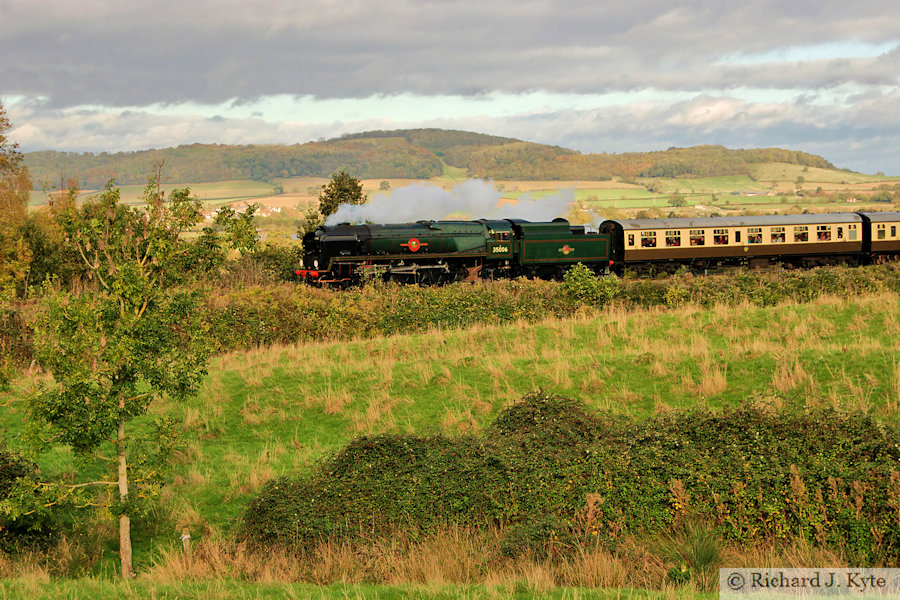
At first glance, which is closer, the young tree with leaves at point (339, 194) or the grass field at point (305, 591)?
the grass field at point (305, 591)

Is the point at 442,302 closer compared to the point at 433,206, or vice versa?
the point at 442,302

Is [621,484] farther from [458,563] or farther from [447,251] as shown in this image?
[447,251]

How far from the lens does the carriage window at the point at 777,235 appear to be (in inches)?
1761

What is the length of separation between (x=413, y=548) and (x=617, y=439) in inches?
137

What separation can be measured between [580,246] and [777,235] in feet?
39.7

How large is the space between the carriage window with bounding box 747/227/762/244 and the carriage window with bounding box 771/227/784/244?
863 millimetres

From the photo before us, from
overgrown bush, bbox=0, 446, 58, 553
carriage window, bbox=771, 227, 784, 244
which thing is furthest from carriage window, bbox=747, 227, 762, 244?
overgrown bush, bbox=0, 446, 58, 553

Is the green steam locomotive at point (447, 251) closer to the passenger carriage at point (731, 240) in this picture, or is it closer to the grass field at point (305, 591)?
the passenger carriage at point (731, 240)

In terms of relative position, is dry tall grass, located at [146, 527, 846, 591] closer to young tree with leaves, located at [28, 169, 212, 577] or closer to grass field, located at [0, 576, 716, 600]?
grass field, located at [0, 576, 716, 600]

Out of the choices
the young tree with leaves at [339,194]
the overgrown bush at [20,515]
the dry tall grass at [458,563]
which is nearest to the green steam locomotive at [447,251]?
the young tree with leaves at [339,194]

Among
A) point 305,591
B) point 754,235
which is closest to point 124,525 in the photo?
point 305,591

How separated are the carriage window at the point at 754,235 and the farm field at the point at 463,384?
2324 centimetres

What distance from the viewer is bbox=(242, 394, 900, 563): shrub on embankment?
9242mm

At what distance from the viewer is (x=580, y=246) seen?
42.9 meters
